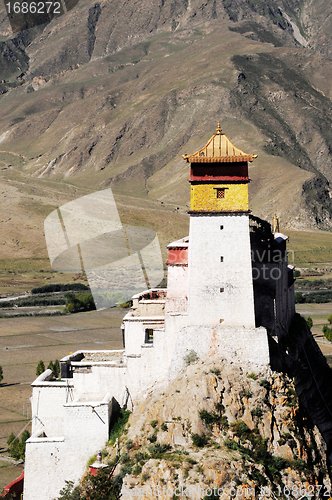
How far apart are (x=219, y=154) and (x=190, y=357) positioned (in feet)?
30.5

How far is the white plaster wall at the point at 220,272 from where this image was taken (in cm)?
2870

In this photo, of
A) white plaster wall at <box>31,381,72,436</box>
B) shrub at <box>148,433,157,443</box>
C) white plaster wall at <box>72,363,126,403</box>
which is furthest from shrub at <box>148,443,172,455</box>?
white plaster wall at <box>31,381,72,436</box>

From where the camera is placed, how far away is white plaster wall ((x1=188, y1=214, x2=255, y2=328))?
2870 cm

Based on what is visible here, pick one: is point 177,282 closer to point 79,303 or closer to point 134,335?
point 134,335

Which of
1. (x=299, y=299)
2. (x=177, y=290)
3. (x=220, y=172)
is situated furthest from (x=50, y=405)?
(x=299, y=299)

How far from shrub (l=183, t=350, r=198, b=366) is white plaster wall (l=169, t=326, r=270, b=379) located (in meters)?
0.11

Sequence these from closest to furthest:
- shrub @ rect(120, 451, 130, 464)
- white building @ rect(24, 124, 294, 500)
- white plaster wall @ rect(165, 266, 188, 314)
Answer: shrub @ rect(120, 451, 130, 464), white building @ rect(24, 124, 294, 500), white plaster wall @ rect(165, 266, 188, 314)

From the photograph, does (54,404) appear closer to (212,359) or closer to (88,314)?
(212,359)

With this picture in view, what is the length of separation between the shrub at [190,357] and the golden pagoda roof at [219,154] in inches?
340

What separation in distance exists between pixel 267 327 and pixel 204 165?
842cm

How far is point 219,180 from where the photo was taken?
95.8 feet

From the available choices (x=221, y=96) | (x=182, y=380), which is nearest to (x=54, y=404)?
(x=182, y=380)

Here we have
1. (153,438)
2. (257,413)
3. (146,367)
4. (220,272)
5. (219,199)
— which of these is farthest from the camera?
(146,367)

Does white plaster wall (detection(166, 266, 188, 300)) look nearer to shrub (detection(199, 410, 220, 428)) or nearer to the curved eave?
the curved eave
